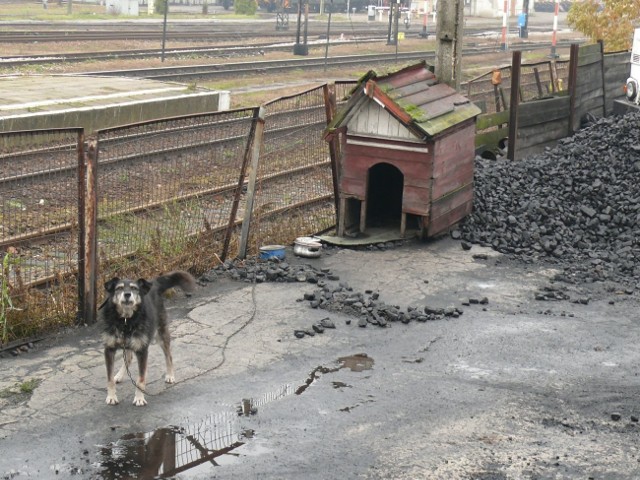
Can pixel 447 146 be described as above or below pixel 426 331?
above

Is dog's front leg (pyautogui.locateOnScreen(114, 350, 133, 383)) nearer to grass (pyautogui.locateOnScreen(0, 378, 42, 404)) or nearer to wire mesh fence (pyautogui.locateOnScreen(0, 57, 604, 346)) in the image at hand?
grass (pyautogui.locateOnScreen(0, 378, 42, 404))

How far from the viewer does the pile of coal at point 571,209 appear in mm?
12730

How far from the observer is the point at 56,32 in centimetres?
4225

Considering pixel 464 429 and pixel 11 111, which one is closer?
pixel 464 429

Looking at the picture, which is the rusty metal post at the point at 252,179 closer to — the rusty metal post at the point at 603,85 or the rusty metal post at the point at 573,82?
the rusty metal post at the point at 573,82

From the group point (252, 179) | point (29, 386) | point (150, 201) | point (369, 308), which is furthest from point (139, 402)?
point (252, 179)

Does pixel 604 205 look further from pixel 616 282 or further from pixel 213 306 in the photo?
pixel 213 306

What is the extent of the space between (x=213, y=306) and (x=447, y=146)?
4.03m

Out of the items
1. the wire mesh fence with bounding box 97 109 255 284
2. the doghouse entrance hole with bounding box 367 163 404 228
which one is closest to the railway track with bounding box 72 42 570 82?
the doghouse entrance hole with bounding box 367 163 404 228

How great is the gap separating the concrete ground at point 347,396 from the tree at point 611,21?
20555 millimetres

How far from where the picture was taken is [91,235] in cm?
969

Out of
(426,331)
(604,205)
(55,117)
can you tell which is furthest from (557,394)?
(55,117)

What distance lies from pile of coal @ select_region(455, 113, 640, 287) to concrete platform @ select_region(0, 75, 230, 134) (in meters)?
8.21

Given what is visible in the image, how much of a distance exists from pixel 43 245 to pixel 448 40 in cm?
703
